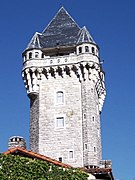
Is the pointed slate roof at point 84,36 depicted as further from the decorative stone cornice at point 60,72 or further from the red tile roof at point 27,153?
the red tile roof at point 27,153

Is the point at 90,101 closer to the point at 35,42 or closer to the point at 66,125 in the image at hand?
the point at 66,125

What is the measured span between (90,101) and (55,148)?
573 centimetres

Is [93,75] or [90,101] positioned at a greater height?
[93,75]

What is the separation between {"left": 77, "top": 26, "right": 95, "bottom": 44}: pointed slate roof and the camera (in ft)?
167

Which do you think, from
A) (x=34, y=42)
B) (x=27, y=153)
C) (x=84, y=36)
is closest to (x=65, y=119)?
(x=84, y=36)

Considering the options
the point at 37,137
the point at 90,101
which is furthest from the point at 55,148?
the point at 90,101

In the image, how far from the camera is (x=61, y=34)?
53.6 m

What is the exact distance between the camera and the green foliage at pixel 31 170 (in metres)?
27.7

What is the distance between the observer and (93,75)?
A: 49688mm

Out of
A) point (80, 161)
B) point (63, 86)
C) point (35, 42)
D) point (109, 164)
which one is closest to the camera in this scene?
point (109, 164)

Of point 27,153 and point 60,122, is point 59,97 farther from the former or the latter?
point 27,153

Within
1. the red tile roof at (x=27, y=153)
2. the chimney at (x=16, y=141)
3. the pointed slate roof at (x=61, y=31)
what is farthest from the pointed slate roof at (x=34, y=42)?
the red tile roof at (x=27, y=153)

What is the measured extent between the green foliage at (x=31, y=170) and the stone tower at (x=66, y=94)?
15.5m

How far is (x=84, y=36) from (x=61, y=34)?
10.7 feet
